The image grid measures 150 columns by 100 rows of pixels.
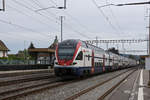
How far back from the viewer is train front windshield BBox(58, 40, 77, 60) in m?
17.4

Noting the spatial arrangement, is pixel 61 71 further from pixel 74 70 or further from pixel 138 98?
pixel 138 98

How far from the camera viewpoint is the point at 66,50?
17703mm

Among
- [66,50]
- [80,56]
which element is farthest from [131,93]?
[66,50]

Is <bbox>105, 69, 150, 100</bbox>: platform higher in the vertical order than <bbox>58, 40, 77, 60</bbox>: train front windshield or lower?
lower

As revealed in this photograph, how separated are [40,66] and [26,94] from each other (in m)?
26.6

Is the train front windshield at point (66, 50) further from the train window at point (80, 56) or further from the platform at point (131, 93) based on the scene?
the platform at point (131, 93)

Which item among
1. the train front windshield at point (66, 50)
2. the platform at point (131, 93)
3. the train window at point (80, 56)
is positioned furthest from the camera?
the train window at point (80, 56)

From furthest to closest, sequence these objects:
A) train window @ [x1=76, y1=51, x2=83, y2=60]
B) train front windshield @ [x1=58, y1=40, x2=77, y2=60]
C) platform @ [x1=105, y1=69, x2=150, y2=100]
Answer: train window @ [x1=76, y1=51, x2=83, y2=60], train front windshield @ [x1=58, y1=40, x2=77, y2=60], platform @ [x1=105, y1=69, x2=150, y2=100]

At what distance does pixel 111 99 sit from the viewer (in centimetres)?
992

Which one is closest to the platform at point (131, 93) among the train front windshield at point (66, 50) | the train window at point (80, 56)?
the train window at point (80, 56)

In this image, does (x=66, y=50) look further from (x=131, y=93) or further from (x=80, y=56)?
(x=131, y=93)

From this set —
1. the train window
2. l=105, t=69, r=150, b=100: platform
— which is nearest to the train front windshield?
the train window

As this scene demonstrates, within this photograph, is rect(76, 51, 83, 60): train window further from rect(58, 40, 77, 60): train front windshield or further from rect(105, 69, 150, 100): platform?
rect(105, 69, 150, 100): platform

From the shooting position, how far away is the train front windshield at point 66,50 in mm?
17422
